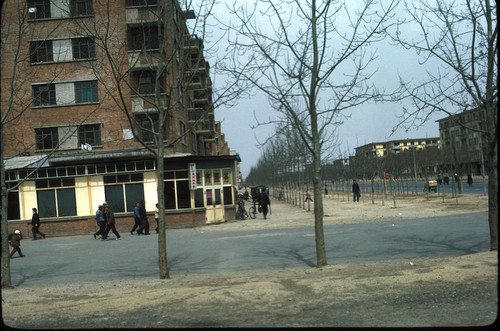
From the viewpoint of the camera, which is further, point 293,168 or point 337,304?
point 293,168

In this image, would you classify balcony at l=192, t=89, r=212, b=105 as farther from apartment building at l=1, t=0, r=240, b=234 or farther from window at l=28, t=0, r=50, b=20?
window at l=28, t=0, r=50, b=20

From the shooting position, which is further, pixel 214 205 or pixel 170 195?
pixel 214 205

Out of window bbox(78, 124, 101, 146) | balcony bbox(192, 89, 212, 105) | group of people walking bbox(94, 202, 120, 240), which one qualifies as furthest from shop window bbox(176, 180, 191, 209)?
balcony bbox(192, 89, 212, 105)

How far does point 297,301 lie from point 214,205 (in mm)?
23613

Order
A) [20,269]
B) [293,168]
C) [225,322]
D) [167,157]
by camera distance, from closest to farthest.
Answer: [225,322] < [20,269] < [167,157] < [293,168]

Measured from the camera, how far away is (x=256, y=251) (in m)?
15.4

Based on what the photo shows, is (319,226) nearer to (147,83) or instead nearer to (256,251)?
(256,251)

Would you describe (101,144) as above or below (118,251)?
above

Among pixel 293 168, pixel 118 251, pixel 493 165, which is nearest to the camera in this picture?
pixel 493 165

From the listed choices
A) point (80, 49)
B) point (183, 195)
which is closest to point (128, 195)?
point (183, 195)

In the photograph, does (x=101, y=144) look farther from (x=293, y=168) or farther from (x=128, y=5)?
(x=293, y=168)

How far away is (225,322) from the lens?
19.8ft

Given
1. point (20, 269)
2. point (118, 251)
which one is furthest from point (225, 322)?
point (118, 251)

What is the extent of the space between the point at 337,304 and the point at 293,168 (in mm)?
45238
